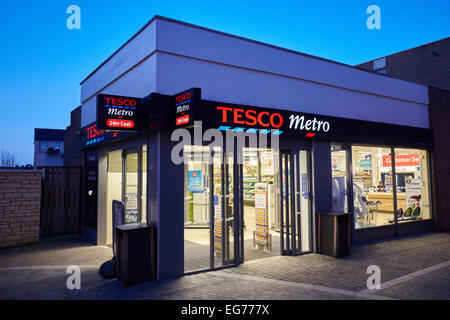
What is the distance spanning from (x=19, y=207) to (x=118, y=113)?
4.85 metres

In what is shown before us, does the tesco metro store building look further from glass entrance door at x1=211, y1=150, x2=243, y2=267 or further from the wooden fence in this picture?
the wooden fence

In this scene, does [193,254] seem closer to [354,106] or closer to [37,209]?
[37,209]

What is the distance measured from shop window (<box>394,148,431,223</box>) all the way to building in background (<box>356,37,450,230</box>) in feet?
0.93

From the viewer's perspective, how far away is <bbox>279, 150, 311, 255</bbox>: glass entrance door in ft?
23.1

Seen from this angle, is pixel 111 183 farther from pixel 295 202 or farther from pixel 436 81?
pixel 436 81

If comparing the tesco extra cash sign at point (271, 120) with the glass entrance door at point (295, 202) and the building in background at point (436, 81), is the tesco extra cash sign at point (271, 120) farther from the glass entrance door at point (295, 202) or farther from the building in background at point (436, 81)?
the building in background at point (436, 81)

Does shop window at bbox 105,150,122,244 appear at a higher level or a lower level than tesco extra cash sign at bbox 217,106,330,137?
lower

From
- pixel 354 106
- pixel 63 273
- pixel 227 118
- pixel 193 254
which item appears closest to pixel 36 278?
pixel 63 273

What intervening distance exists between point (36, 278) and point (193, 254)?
3.04m

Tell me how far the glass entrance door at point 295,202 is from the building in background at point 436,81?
5646 millimetres

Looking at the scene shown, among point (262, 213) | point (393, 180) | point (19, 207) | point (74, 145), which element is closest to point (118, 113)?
point (262, 213)

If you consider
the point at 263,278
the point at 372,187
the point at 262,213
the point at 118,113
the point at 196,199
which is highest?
the point at 118,113

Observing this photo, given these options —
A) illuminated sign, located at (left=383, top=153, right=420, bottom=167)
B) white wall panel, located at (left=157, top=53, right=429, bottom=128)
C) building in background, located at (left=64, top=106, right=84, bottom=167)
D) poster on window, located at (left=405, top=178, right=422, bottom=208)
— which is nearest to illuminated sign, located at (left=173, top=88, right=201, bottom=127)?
white wall panel, located at (left=157, top=53, right=429, bottom=128)

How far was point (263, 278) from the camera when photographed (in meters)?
5.39
